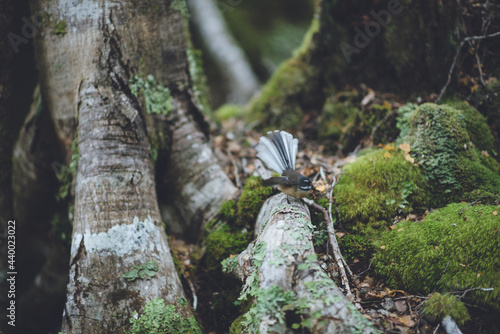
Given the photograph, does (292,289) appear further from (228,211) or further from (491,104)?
(491,104)

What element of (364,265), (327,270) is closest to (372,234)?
(364,265)

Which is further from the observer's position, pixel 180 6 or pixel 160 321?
pixel 180 6

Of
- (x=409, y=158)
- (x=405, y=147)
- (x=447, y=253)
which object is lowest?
(x=447, y=253)

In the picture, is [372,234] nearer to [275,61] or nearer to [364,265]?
[364,265]

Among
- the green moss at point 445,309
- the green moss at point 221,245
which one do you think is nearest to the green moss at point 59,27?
the green moss at point 221,245

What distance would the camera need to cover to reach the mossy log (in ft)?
5.99

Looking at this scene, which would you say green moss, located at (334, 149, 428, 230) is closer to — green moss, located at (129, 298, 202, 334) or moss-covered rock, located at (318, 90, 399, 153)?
moss-covered rock, located at (318, 90, 399, 153)

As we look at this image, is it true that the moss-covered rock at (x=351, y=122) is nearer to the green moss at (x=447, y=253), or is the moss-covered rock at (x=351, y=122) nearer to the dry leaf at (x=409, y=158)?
the dry leaf at (x=409, y=158)

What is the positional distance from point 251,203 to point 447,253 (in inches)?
67.8

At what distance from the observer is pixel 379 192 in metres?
2.86

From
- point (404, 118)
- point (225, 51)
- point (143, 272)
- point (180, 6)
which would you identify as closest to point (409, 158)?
point (404, 118)

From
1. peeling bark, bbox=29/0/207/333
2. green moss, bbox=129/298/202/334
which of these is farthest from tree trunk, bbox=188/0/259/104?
green moss, bbox=129/298/202/334

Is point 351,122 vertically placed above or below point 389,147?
above

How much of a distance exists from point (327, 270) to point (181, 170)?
77.3 inches
